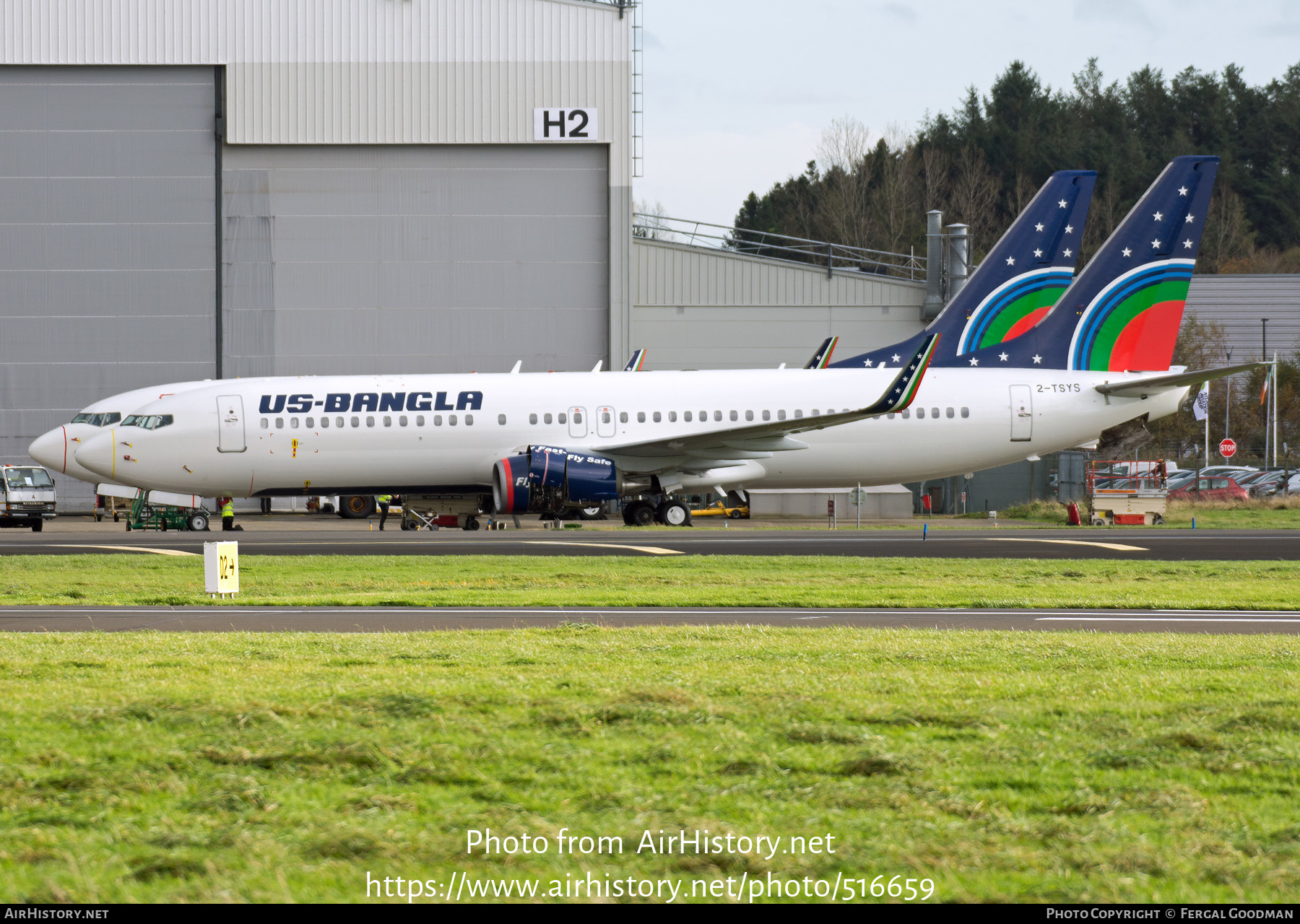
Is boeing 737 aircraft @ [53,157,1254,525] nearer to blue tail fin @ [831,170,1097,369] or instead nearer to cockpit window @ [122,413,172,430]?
cockpit window @ [122,413,172,430]

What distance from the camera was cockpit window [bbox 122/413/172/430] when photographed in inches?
1179

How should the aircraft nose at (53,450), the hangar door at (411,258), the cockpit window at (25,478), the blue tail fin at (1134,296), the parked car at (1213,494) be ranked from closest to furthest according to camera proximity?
the aircraft nose at (53,450) < the blue tail fin at (1134,296) < the cockpit window at (25,478) < the hangar door at (411,258) < the parked car at (1213,494)

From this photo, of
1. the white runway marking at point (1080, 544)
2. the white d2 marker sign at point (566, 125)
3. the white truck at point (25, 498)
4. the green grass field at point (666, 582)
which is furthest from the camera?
the white d2 marker sign at point (566, 125)

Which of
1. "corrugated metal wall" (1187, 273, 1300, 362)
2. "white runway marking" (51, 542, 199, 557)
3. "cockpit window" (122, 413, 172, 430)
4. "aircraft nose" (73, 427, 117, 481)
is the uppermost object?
"corrugated metal wall" (1187, 273, 1300, 362)

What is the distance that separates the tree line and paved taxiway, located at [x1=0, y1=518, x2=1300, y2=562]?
2281 inches

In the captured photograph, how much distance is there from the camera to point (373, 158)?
4600cm

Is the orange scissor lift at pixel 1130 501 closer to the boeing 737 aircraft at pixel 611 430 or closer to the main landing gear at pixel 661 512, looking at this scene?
the boeing 737 aircraft at pixel 611 430

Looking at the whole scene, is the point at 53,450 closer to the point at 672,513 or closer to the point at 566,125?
the point at 672,513

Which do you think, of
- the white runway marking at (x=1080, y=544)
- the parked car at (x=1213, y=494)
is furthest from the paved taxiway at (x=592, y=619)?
the parked car at (x=1213, y=494)

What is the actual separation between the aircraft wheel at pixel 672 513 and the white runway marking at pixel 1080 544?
805 cm

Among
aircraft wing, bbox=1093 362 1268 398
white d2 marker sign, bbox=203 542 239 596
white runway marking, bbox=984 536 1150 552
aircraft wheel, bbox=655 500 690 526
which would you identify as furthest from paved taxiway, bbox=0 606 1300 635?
aircraft wing, bbox=1093 362 1268 398

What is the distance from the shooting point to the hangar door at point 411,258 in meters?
46.1

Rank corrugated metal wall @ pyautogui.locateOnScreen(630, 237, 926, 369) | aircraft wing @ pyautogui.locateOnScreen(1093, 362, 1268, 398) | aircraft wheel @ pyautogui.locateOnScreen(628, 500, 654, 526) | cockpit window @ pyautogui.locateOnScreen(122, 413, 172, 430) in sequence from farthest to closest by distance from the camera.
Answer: corrugated metal wall @ pyautogui.locateOnScreen(630, 237, 926, 369) → aircraft wheel @ pyautogui.locateOnScreen(628, 500, 654, 526) → aircraft wing @ pyautogui.locateOnScreen(1093, 362, 1268, 398) → cockpit window @ pyautogui.locateOnScreen(122, 413, 172, 430)

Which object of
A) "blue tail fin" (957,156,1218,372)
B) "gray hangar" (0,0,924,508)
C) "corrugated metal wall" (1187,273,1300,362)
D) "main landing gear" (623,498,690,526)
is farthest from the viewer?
"corrugated metal wall" (1187,273,1300,362)
